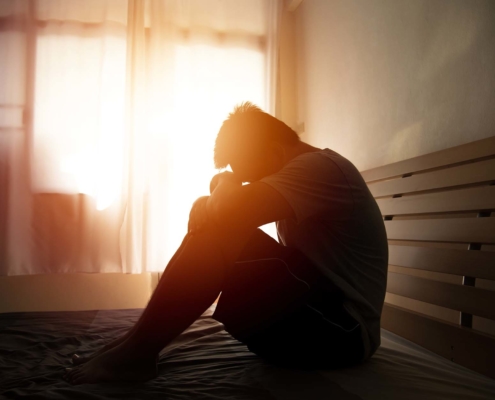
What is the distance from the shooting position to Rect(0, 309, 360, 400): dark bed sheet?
844 mm

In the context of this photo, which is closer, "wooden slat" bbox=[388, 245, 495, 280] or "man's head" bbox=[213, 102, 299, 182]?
"wooden slat" bbox=[388, 245, 495, 280]

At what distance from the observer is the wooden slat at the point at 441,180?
3.76 feet

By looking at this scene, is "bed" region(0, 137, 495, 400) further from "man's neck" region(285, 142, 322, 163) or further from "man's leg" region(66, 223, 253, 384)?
"man's neck" region(285, 142, 322, 163)

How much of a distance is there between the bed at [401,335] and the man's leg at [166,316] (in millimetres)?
37

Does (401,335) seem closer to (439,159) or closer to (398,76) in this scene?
(439,159)

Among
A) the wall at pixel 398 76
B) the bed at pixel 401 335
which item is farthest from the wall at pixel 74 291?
the wall at pixel 398 76

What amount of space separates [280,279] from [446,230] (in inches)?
23.1

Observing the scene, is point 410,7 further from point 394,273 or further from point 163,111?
point 163,111

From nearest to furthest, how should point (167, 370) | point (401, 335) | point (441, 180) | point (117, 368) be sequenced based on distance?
1. point (117, 368)
2. point (167, 370)
3. point (441, 180)
4. point (401, 335)

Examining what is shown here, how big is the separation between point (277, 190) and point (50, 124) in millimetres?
2027

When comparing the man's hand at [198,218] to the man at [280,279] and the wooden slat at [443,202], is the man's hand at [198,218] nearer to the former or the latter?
the man at [280,279]

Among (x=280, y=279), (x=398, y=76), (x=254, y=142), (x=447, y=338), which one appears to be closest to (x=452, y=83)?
(x=398, y=76)

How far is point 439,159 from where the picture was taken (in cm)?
133

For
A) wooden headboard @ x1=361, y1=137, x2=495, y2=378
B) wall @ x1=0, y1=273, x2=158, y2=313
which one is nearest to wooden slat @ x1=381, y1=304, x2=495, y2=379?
wooden headboard @ x1=361, y1=137, x2=495, y2=378
